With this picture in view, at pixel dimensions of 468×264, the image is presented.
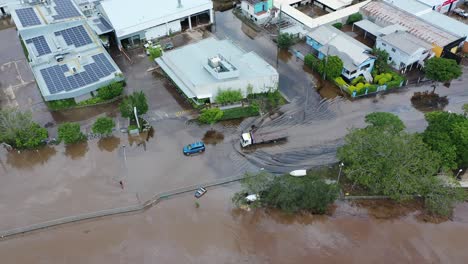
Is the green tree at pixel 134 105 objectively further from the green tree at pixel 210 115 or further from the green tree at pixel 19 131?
the green tree at pixel 19 131

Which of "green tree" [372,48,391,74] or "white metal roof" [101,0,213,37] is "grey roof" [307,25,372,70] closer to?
"green tree" [372,48,391,74]

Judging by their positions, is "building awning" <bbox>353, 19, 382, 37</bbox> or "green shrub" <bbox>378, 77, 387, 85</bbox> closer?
"green shrub" <bbox>378, 77, 387, 85</bbox>

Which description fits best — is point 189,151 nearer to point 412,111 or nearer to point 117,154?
point 117,154

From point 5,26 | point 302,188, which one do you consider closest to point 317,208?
point 302,188

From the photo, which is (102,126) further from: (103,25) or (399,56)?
(399,56)

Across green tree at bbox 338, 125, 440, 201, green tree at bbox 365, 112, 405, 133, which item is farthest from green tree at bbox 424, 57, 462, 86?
green tree at bbox 338, 125, 440, 201
